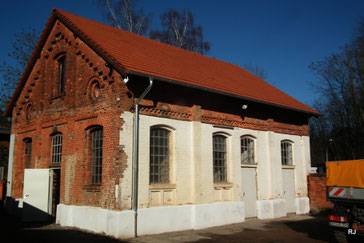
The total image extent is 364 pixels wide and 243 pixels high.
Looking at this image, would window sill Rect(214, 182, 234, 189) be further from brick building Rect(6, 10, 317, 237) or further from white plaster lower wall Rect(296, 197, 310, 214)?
white plaster lower wall Rect(296, 197, 310, 214)

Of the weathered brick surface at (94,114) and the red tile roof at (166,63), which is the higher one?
the red tile roof at (166,63)

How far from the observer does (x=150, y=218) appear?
10.8 m

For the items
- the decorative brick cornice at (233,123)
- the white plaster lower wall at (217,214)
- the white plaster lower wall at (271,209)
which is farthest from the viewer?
the white plaster lower wall at (271,209)

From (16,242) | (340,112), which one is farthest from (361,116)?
(16,242)

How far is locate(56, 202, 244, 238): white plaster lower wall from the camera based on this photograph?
10.2 meters

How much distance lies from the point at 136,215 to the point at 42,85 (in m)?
8.03

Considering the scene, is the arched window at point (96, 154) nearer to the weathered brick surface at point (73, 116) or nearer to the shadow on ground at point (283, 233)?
the weathered brick surface at point (73, 116)

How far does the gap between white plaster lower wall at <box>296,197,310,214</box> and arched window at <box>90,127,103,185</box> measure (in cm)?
974

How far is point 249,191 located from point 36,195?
27.7 feet

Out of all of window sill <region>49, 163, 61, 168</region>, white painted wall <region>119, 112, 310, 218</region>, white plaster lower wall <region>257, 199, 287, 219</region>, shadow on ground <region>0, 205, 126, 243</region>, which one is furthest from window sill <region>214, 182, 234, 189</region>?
window sill <region>49, 163, 61, 168</region>

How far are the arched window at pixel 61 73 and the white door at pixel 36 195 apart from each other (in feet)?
11.1

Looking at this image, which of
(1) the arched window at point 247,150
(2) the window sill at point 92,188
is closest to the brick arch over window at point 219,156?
(1) the arched window at point 247,150

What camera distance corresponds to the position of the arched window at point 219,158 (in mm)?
13594

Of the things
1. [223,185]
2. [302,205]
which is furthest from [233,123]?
[302,205]
